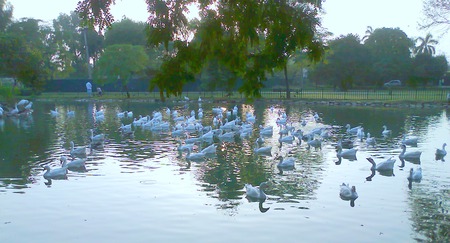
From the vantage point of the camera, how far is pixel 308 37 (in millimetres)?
6512

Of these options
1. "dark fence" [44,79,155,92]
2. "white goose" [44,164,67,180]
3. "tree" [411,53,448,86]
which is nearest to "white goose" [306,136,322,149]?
"white goose" [44,164,67,180]

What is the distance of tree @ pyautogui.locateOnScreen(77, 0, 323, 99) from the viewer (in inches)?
259

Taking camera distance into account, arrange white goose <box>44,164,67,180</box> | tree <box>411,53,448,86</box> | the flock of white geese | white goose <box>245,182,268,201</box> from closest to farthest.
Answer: white goose <box>245,182,268,201</box>, the flock of white geese, white goose <box>44,164,67,180</box>, tree <box>411,53,448,86</box>

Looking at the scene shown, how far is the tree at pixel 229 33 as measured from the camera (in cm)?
658

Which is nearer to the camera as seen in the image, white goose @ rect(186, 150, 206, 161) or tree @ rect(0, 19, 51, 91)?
tree @ rect(0, 19, 51, 91)

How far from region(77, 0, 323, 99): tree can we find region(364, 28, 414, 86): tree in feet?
206

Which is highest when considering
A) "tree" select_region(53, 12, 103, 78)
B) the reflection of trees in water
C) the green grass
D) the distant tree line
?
"tree" select_region(53, 12, 103, 78)

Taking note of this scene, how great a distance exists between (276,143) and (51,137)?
1166 cm

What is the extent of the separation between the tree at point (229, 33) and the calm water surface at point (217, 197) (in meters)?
4.96

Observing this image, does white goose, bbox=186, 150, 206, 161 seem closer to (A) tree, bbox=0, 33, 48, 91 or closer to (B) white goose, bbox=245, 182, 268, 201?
(B) white goose, bbox=245, 182, 268, 201

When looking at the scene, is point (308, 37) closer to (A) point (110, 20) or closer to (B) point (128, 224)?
(A) point (110, 20)

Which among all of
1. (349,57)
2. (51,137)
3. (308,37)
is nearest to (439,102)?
(349,57)

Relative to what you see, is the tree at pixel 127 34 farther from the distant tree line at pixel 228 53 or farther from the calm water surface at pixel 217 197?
the calm water surface at pixel 217 197

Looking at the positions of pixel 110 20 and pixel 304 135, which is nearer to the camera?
pixel 110 20
